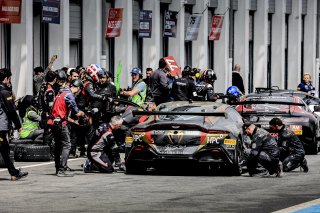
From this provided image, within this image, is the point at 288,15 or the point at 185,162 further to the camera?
the point at 288,15

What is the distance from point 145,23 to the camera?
125 ft

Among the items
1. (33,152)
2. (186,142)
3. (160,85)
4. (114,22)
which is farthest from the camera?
(114,22)

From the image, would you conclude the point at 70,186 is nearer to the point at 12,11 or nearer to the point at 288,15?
the point at 12,11

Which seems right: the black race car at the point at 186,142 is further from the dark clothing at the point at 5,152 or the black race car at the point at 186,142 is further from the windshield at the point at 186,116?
the dark clothing at the point at 5,152

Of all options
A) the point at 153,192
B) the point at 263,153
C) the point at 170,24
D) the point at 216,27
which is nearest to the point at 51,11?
the point at 170,24

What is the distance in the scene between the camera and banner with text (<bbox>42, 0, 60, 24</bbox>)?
30.7m

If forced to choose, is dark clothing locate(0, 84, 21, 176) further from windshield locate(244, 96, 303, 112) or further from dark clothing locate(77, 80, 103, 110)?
windshield locate(244, 96, 303, 112)

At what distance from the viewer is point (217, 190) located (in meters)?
16.6

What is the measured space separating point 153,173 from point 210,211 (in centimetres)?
604

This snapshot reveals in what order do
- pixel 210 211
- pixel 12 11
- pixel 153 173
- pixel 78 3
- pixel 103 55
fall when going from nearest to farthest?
pixel 210 211, pixel 153 173, pixel 12 11, pixel 103 55, pixel 78 3

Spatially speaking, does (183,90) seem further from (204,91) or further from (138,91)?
(204,91)

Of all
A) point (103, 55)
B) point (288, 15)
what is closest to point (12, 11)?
point (103, 55)

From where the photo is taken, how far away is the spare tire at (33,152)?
2278cm

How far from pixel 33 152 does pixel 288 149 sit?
4.82 meters
